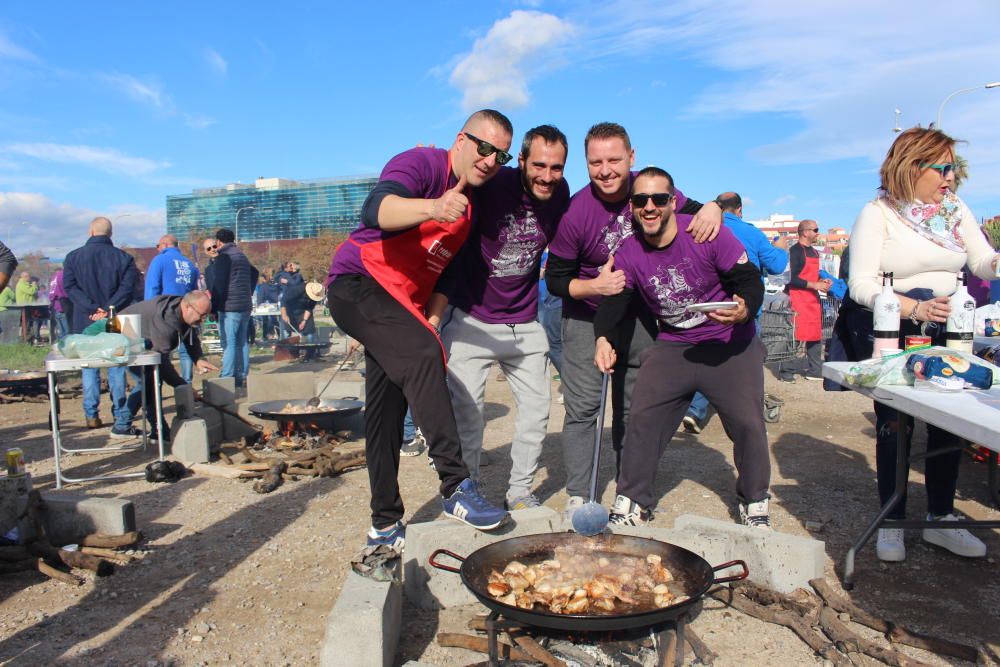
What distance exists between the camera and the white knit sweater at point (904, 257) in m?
3.41

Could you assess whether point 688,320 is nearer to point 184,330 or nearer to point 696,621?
point 696,621

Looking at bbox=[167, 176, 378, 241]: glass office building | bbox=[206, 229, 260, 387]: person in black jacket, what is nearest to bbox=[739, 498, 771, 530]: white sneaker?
bbox=[206, 229, 260, 387]: person in black jacket

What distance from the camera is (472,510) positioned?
3.04 meters

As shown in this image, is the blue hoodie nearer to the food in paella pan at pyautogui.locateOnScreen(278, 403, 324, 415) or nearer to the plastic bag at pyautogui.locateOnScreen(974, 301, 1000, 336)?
the food in paella pan at pyautogui.locateOnScreen(278, 403, 324, 415)

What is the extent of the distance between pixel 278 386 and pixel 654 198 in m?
4.91

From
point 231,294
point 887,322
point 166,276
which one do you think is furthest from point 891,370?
point 231,294

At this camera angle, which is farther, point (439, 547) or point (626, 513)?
point (626, 513)

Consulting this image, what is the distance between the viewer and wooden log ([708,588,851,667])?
2.67 meters

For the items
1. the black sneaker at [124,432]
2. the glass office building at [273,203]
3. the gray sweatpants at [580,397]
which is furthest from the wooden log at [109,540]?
the glass office building at [273,203]

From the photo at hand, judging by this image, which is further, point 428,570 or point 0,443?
point 0,443

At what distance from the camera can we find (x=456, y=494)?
3090 mm

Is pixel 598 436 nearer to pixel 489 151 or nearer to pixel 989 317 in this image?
pixel 489 151

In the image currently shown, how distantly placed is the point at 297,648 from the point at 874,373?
101 inches

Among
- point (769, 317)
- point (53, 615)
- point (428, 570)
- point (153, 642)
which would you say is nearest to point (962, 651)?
point (428, 570)
